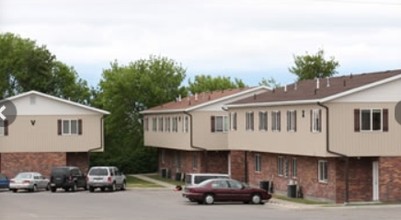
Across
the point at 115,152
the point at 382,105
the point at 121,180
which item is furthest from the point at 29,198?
the point at 115,152

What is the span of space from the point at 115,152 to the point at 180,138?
16.6 meters

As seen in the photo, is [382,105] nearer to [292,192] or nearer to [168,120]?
[292,192]

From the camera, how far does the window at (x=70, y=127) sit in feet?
241

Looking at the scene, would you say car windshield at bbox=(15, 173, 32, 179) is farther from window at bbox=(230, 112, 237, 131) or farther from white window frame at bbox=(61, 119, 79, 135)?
window at bbox=(230, 112, 237, 131)

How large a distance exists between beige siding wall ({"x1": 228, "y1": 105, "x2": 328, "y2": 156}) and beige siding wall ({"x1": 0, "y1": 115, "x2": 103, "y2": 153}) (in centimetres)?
1094

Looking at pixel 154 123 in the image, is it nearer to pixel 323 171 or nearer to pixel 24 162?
pixel 24 162

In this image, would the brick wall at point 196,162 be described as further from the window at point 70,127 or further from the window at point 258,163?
the window at point 70,127

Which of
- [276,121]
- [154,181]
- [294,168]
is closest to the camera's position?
[294,168]

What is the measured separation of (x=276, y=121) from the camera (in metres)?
59.9

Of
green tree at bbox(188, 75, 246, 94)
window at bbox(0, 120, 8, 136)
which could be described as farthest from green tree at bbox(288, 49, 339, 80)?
window at bbox(0, 120, 8, 136)

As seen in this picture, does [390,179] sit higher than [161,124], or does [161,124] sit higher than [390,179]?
[161,124]

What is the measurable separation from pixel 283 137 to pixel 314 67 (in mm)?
44475

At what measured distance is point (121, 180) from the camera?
221 feet

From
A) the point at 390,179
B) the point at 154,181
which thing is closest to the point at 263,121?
the point at 390,179
